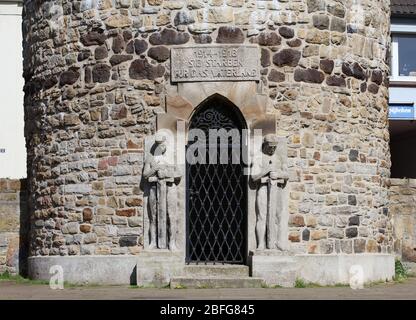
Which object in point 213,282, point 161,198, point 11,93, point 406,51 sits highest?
point 406,51

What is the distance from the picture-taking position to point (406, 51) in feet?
88.8

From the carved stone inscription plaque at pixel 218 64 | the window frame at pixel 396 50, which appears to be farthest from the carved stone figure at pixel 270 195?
the window frame at pixel 396 50

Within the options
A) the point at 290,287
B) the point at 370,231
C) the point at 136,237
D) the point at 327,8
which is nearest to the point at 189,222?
the point at 136,237

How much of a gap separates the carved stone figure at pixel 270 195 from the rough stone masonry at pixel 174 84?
0.19 meters

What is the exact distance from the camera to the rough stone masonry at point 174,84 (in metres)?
15.8

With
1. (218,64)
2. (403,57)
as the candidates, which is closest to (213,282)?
(218,64)

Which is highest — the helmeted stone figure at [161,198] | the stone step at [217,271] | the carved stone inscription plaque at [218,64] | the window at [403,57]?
the window at [403,57]

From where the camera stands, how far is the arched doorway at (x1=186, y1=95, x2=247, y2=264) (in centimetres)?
1586

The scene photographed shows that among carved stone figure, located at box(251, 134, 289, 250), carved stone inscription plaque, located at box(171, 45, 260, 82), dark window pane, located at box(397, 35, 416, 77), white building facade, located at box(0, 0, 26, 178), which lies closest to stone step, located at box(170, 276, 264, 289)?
carved stone figure, located at box(251, 134, 289, 250)

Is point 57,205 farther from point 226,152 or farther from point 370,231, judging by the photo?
point 370,231

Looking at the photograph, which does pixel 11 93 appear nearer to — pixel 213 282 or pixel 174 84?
pixel 174 84

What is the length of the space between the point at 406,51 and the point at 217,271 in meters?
13.6

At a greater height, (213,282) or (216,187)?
(216,187)

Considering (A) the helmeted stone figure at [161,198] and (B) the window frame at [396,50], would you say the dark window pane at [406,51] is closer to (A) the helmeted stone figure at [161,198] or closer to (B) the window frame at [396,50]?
(B) the window frame at [396,50]
